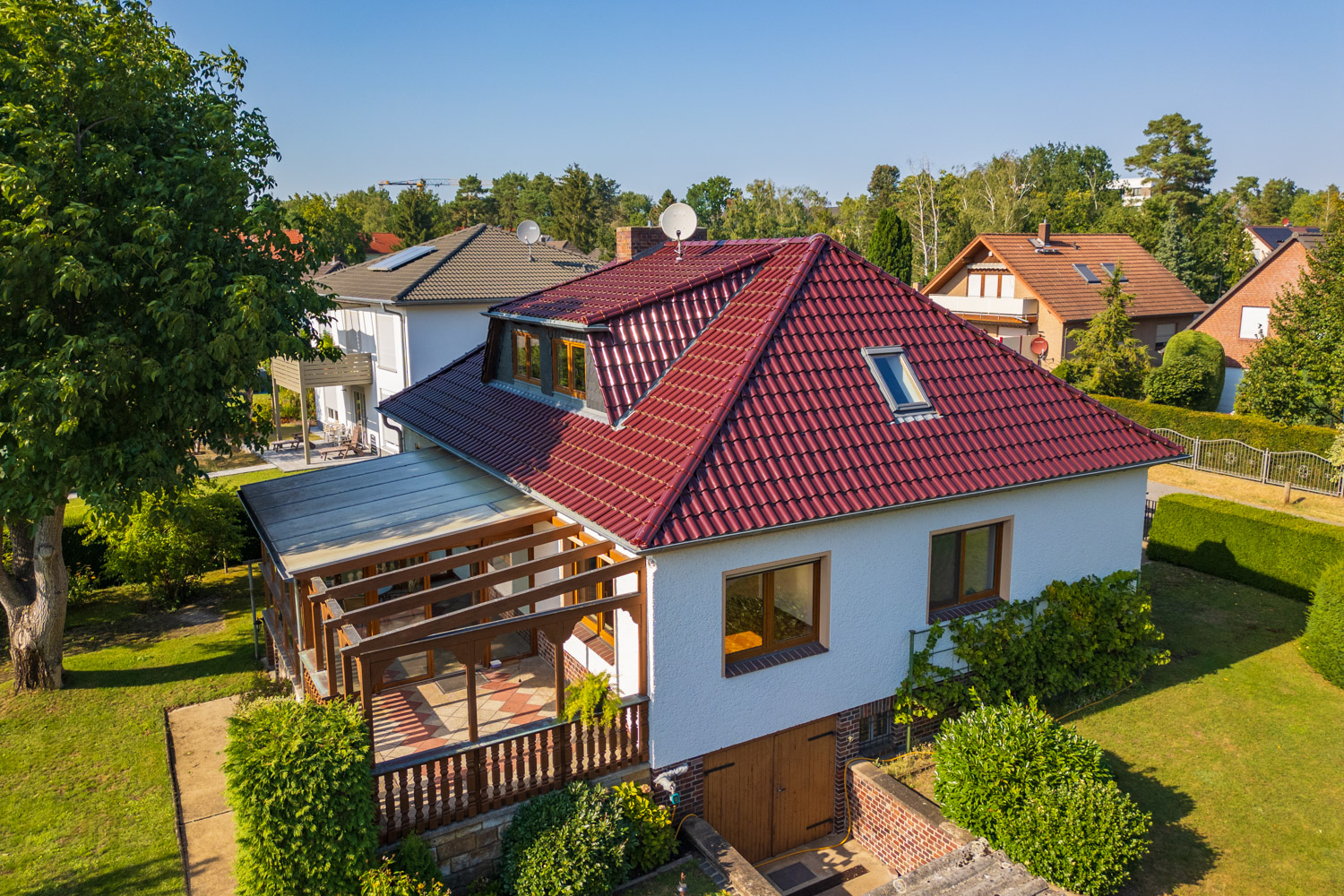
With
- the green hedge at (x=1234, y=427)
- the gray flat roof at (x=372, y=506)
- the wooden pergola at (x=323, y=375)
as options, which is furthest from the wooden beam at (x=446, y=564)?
the wooden pergola at (x=323, y=375)

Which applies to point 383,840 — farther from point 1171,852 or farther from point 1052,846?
point 1171,852

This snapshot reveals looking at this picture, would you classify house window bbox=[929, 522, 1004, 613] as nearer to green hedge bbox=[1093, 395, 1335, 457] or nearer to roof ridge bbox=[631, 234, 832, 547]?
roof ridge bbox=[631, 234, 832, 547]

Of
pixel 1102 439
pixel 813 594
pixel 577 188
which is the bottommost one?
pixel 813 594

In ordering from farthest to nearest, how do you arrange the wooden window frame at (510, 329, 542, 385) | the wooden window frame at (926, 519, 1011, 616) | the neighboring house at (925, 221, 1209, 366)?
1. the neighboring house at (925, 221, 1209, 366)
2. the wooden window frame at (510, 329, 542, 385)
3. the wooden window frame at (926, 519, 1011, 616)

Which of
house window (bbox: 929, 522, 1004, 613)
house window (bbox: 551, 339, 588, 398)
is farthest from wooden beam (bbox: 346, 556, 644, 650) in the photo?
house window (bbox: 929, 522, 1004, 613)

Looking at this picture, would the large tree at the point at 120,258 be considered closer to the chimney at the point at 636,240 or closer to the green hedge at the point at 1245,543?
the chimney at the point at 636,240

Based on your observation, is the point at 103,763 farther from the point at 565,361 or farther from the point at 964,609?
the point at 964,609

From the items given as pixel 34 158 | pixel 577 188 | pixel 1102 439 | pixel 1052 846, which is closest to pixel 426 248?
pixel 34 158
